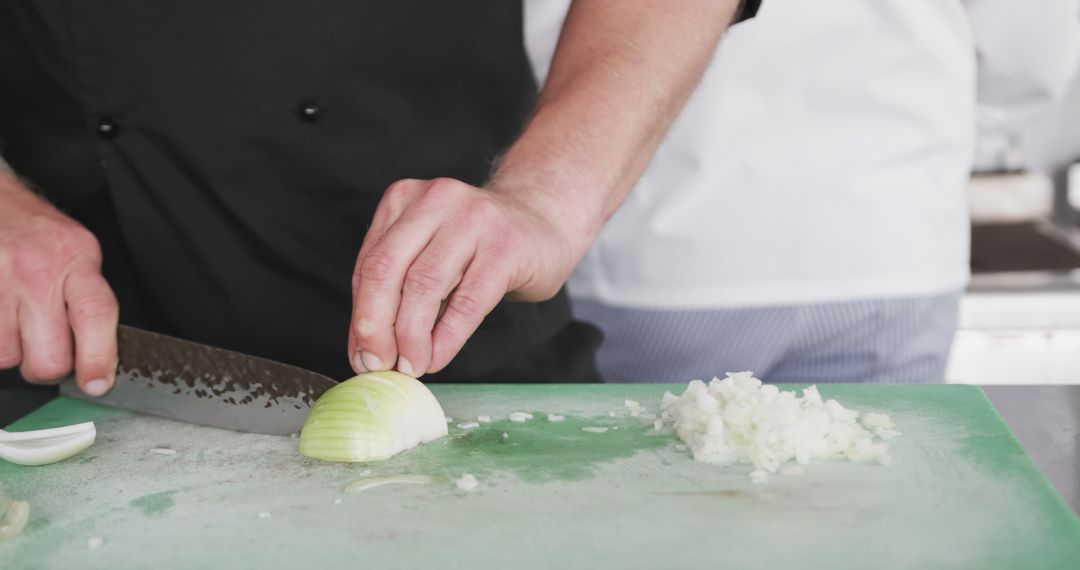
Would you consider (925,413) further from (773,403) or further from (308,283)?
(308,283)

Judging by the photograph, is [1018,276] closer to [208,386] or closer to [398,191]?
[398,191]

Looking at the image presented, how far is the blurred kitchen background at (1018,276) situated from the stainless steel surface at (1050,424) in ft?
4.09

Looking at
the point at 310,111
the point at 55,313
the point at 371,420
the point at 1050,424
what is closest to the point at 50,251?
the point at 55,313

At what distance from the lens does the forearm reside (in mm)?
1320

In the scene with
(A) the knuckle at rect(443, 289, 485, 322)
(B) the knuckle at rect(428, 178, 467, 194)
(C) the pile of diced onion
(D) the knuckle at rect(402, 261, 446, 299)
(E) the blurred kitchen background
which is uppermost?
(B) the knuckle at rect(428, 178, 467, 194)

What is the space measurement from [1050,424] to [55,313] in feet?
3.55

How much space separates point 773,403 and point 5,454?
76cm

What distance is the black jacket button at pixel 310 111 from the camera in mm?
1466

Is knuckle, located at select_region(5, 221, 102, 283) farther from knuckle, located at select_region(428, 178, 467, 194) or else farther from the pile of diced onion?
the pile of diced onion

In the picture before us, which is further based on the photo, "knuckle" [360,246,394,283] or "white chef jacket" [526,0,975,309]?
"white chef jacket" [526,0,975,309]

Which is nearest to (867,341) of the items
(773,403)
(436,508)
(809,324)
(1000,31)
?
(809,324)

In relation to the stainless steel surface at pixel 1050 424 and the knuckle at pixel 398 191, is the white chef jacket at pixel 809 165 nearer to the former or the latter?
the stainless steel surface at pixel 1050 424

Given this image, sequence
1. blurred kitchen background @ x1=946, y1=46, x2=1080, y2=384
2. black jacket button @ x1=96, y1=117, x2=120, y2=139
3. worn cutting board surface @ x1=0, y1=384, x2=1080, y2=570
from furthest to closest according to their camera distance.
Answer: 1. blurred kitchen background @ x1=946, y1=46, x2=1080, y2=384
2. black jacket button @ x1=96, y1=117, x2=120, y2=139
3. worn cutting board surface @ x1=0, y1=384, x2=1080, y2=570

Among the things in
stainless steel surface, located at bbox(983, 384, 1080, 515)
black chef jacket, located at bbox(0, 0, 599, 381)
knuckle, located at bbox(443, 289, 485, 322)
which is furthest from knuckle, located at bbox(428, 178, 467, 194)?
stainless steel surface, located at bbox(983, 384, 1080, 515)
